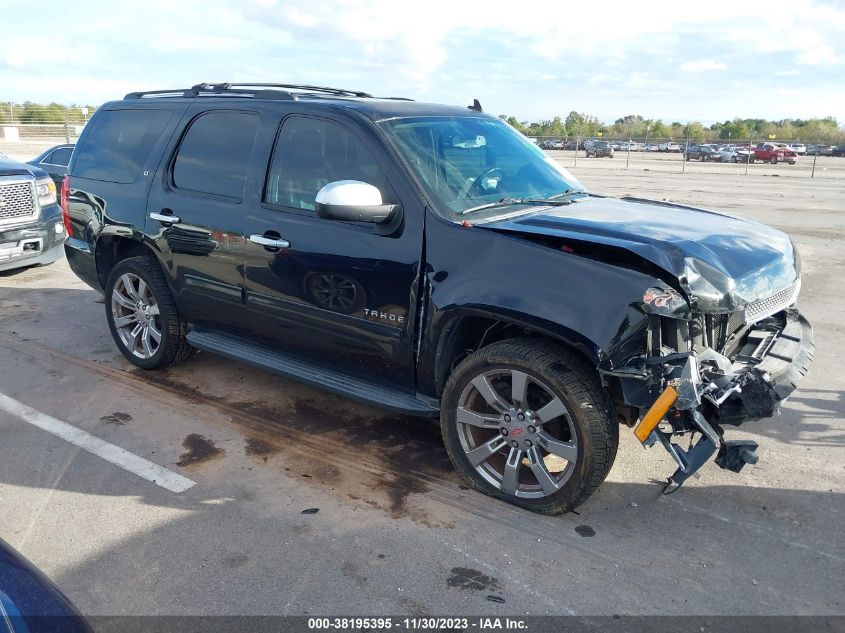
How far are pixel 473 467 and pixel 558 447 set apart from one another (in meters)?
0.51

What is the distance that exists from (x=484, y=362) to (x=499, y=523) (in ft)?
2.58

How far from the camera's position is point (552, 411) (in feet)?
10.7

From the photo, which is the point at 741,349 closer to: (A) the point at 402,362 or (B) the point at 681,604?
(B) the point at 681,604

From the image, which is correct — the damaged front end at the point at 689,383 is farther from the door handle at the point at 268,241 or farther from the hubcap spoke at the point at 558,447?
the door handle at the point at 268,241

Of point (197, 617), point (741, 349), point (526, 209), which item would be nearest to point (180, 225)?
point (526, 209)

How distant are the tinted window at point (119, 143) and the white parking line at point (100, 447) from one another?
1.78 meters

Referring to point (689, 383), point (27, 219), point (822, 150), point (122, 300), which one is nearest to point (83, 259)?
point (122, 300)

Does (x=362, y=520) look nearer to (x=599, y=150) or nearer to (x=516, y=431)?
(x=516, y=431)

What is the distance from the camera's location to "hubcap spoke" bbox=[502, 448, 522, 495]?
11.4 ft

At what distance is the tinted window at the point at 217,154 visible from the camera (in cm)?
443

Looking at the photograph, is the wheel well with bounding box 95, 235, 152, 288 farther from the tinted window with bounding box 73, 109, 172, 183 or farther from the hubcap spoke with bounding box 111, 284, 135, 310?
the tinted window with bounding box 73, 109, 172, 183

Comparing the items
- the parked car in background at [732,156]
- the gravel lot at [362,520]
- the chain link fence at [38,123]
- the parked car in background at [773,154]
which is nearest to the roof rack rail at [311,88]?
the gravel lot at [362,520]

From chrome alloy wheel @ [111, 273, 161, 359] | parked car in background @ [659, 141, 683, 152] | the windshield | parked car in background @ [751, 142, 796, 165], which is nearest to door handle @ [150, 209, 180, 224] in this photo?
chrome alloy wheel @ [111, 273, 161, 359]

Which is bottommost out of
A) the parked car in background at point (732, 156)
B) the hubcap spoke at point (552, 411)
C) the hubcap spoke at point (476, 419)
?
the hubcap spoke at point (476, 419)
